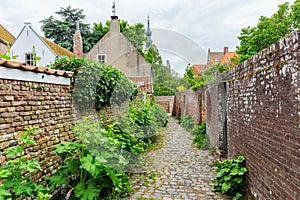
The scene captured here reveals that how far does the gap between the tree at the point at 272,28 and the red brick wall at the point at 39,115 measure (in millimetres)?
20600

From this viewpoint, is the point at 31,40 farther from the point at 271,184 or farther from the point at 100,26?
the point at 271,184

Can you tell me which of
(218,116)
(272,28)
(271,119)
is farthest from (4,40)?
(272,28)

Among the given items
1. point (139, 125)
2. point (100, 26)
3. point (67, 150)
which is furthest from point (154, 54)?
point (67, 150)

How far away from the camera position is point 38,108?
376 cm

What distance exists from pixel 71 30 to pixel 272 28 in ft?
75.9

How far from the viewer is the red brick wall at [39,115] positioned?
9.90 feet

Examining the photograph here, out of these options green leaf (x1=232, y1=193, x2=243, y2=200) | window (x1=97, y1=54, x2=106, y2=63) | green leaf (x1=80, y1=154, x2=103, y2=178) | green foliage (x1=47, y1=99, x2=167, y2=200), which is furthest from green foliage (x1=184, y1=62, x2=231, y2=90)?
green leaf (x1=80, y1=154, x2=103, y2=178)

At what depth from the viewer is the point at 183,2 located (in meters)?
9.45

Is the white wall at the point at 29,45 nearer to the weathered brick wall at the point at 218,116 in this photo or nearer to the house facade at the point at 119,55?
the house facade at the point at 119,55

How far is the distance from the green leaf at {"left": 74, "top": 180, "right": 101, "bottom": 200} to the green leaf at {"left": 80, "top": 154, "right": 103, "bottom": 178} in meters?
0.27

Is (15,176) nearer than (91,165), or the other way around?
(15,176)

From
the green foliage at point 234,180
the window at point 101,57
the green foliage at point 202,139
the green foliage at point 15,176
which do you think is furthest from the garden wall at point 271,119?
the window at point 101,57

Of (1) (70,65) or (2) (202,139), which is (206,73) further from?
(1) (70,65)

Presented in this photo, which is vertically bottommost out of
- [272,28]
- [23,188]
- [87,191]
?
[87,191]
